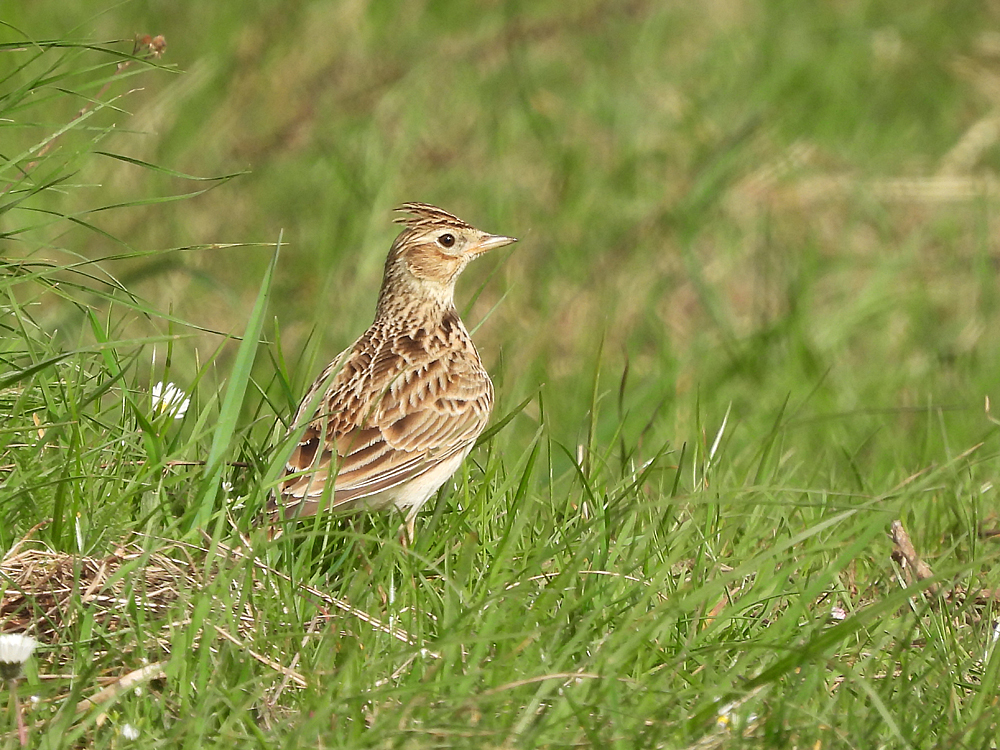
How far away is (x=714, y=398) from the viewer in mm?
8000

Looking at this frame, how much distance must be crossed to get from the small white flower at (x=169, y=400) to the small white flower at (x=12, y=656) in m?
1.19

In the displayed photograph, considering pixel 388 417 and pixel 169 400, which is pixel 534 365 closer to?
pixel 388 417

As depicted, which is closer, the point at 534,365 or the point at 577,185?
the point at 534,365

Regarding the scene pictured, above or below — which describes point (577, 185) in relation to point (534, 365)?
above

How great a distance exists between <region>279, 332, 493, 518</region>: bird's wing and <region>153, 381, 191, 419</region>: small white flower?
1.18 ft

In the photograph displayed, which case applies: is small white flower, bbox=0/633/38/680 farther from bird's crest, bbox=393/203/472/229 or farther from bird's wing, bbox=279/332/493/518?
bird's crest, bbox=393/203/472/229

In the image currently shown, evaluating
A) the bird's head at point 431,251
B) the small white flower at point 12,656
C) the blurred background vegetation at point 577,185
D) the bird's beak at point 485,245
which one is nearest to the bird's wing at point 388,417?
the bird's head at point 431,251

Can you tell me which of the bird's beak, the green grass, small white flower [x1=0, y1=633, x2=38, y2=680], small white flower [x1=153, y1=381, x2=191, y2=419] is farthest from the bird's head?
small white flower [x1=0, y1=633, x2=38, y2=680]

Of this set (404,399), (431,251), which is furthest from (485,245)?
(404,399)

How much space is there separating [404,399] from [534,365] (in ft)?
9.84

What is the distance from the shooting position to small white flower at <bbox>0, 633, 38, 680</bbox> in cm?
327

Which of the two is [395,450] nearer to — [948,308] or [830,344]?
[830,344]

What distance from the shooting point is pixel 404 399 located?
203 inches

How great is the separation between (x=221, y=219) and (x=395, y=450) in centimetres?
526
